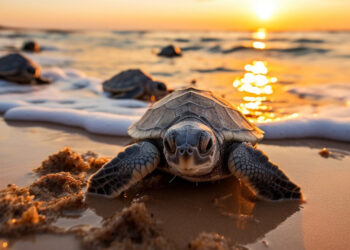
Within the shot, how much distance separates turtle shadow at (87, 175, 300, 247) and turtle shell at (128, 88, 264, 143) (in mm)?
432

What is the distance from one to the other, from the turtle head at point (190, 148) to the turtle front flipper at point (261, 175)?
281 mm

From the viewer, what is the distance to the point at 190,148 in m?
2.12

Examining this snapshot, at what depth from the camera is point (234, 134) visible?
271 centimetres

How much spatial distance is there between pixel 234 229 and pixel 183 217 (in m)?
0.36

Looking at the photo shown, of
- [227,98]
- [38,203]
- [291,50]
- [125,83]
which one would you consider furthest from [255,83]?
[291,50]

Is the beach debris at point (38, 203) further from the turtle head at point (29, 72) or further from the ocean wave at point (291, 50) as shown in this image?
the ocean wave at point (291, 50)

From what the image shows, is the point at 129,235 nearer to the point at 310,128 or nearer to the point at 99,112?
the point at 310,128

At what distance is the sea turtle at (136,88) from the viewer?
7.11m

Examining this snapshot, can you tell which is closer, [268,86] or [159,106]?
[159,106]

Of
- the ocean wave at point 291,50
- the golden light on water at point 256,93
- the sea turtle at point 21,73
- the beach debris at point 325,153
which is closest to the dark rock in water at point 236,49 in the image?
the ocean wave at point 291,50

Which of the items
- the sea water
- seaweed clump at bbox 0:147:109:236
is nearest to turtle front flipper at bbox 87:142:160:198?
seaweed clump at bbox 0:147:109:236

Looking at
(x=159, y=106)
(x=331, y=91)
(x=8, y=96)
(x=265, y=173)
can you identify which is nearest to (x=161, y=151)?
(x=159, y=106)

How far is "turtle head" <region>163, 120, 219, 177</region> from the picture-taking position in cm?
213

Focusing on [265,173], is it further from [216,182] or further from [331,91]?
[331,91]
